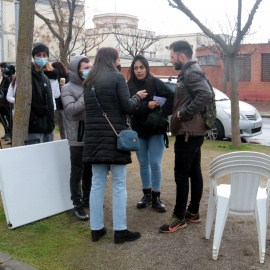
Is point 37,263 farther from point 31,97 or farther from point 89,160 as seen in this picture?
point 31,97

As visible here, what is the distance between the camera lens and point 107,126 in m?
Answer: 4.14

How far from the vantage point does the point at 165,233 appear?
4508 millimetres

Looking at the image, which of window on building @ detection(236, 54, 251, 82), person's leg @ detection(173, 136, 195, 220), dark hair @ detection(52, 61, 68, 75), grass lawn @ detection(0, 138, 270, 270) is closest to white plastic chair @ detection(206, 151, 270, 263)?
person's leg @ detection(173, 136, 195, 220)

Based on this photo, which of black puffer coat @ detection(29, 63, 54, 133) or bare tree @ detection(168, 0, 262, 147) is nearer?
black puffer coat @ detection(29, 63, 54, 133)

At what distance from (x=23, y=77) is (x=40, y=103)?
0.43 m

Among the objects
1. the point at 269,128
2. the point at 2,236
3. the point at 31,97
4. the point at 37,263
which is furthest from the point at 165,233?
the point at 269,128

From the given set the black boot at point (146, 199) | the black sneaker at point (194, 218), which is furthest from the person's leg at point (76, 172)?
the black sneaker at point (194, 218)

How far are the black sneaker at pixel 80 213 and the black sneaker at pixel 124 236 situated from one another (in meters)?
0.79

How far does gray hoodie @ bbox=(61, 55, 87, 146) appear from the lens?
16.0ft

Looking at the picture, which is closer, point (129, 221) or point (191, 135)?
point (191, 135)

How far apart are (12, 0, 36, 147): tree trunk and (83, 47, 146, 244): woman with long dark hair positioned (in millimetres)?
1289

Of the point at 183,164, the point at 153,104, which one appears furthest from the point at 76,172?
the point at 183,164

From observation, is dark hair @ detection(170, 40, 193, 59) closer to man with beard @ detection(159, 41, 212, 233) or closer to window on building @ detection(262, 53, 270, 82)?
man with beard @ detection(159, 41, 212, 233)

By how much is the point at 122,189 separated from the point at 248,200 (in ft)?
4.00
